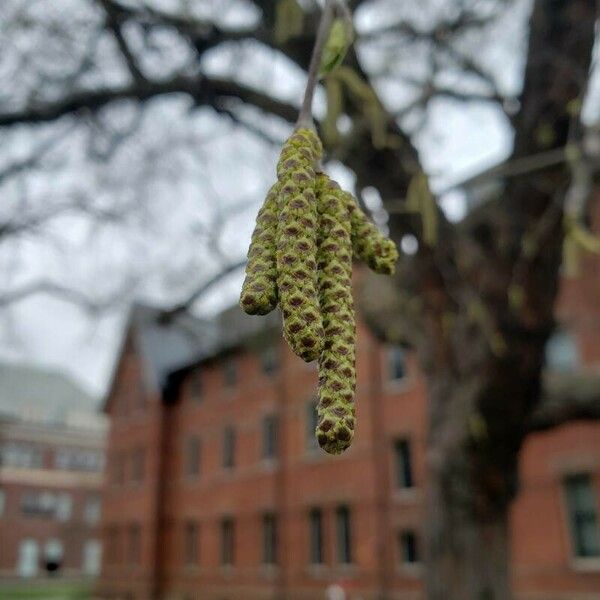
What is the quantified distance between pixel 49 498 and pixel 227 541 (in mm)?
26543

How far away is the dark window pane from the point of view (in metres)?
18.5

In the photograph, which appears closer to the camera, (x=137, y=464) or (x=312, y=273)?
(x=312, y=273)

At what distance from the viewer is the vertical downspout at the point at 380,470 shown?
1871 cm

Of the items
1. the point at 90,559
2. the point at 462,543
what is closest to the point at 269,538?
the point at 462,543

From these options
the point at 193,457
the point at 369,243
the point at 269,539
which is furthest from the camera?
the point at 193,457

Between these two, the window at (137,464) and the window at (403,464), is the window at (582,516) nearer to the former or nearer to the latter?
the window at (403,464)

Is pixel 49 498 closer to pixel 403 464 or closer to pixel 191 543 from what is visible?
pixel 191 543

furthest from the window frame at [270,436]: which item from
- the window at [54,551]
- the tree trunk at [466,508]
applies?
the window at [54,551]

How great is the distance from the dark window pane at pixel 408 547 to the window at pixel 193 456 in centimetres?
1142

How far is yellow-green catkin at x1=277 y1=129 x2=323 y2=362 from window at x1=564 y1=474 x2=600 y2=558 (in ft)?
52.1

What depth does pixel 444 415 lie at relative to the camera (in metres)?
5.54

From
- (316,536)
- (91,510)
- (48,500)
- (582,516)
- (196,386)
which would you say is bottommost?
(316,536)

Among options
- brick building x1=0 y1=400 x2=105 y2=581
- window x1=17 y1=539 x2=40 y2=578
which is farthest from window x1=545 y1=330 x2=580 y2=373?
window x1=17 y1=539 x2=40 y2=578

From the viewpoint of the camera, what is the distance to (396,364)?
20.3 meters
